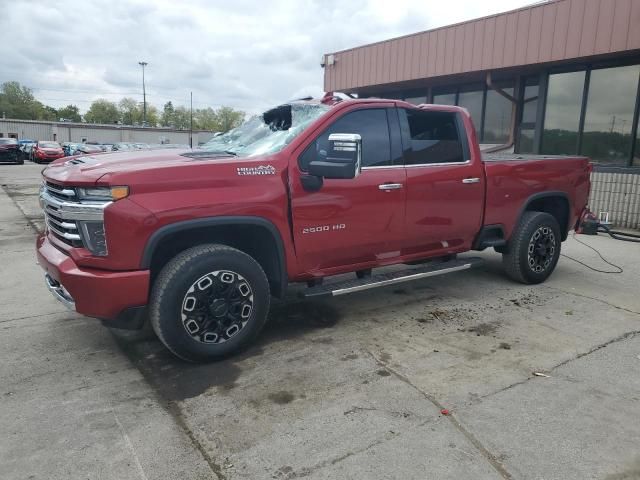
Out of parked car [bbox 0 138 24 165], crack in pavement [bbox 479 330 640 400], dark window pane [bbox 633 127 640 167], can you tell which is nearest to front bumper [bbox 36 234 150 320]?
crack in pavement [bbox 479 330 640 400]

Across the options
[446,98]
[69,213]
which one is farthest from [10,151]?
[69,213]

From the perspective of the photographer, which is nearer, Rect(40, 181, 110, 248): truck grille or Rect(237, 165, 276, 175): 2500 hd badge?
Rect(40, 181, 110, 248): truck grille

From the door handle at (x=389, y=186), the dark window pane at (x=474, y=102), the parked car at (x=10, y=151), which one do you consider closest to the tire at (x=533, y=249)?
the door handle at (x=389, y=186)

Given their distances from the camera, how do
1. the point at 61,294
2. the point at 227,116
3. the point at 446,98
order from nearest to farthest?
1. the point at 61,294
2. the point at 446,98
3. the point at 227,116

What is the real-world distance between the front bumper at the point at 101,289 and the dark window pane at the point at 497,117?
1209cm

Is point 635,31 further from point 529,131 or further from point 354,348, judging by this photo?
point 354,348

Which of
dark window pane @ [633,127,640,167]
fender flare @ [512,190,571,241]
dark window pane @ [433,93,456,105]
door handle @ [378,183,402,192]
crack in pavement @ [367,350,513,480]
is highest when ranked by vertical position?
dark window pane @ [433,93,456,105]

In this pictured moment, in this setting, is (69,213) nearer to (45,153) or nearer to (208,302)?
(208,302)

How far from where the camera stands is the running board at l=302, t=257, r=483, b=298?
3943 millimetres

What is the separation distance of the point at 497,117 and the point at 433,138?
9.73 meters

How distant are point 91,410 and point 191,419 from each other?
0.64 meters

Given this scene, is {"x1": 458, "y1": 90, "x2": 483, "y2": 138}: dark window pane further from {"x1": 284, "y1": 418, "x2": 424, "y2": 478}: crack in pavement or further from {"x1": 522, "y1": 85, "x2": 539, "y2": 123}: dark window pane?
{"x1": 284, "y1": 418, "x2": 424, "y2": 478}: crack in pavement

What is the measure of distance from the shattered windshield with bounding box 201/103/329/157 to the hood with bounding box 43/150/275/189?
347 millimetres

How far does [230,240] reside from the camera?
150 inches
